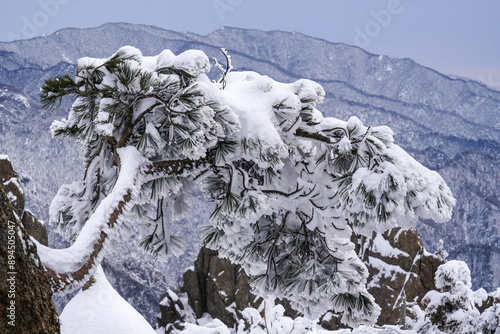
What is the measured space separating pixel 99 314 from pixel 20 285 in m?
5.51

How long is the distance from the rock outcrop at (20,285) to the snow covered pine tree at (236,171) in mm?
1140

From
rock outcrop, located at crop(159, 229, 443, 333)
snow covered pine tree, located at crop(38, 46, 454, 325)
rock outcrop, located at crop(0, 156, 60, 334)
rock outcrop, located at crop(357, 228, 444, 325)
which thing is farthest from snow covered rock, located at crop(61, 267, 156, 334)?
rock outcrop, located at crop(357, 228, 444, 325)

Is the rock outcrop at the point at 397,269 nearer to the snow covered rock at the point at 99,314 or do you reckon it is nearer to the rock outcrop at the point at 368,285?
the rock outcrop at the point at 368,285

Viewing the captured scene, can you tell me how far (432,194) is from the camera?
555 cm

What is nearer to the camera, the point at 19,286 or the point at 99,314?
the point at 19,286

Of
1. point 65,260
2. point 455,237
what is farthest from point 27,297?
point 455,237

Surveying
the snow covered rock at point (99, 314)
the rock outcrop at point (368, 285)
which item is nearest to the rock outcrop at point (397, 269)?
the rock outcrop at point (368, 285)

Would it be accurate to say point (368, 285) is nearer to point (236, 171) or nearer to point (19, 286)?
point (236, 171)

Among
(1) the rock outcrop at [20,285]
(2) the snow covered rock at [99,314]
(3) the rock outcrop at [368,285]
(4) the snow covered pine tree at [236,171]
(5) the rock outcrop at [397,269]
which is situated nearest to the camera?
(1) the rock outcrop at [20,285]

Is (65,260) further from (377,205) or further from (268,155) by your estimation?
(377,205)

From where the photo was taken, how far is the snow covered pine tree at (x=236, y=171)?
541 centimetres

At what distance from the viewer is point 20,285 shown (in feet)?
9.29

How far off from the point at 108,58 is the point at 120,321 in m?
4.49

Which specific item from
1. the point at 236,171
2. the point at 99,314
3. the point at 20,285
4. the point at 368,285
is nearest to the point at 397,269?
the point at 368,285
